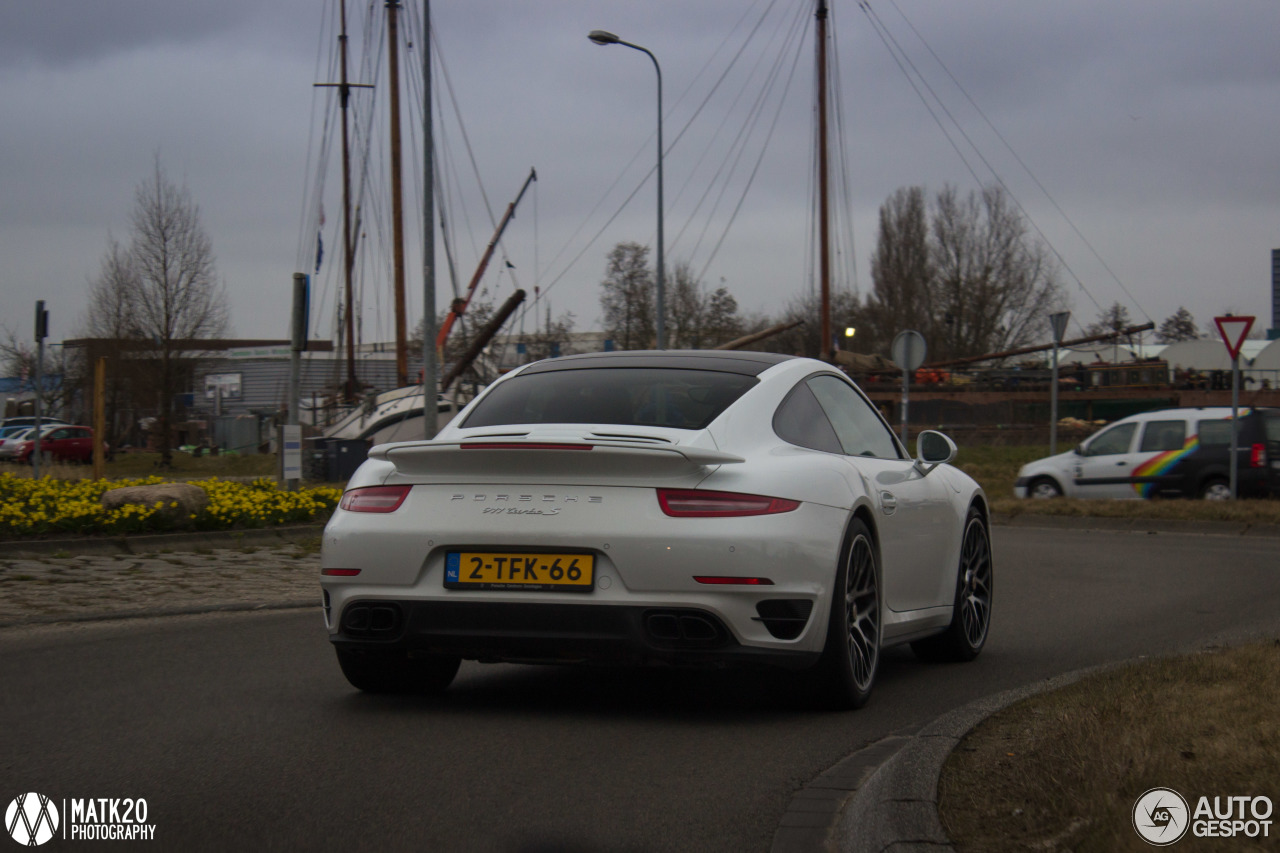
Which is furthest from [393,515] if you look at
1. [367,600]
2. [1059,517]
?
[1059,517]

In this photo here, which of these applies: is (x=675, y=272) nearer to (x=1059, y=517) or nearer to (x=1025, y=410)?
(x=1025, y=410)

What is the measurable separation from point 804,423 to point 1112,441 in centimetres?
1778

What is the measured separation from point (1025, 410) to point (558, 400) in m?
41.5

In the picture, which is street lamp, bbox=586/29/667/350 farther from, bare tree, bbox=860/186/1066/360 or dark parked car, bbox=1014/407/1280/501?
bare tree, bbox=860/186/1066/360

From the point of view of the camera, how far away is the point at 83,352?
53312mm

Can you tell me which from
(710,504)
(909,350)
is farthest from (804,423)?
(909,350)

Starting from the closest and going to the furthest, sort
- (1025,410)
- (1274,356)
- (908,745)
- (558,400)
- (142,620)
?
(908,745) → (558,400) → (142,620) → (1025,410) → (1274,356)

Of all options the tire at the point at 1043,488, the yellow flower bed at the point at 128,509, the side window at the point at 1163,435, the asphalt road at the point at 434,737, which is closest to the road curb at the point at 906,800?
the asphalt road at the point at 434,737

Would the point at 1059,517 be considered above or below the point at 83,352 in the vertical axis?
below

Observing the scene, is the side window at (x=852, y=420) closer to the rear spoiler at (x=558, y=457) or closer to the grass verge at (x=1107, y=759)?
the rear spoiler at (x=558, y=457)

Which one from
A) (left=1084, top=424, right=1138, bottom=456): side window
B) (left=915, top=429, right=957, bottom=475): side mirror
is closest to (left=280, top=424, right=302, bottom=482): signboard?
(left=915, top=429, right=957, bottom=475): side mirror

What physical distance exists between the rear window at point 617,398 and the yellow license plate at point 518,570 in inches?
29.6

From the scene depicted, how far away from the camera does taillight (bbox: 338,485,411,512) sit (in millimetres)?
5262

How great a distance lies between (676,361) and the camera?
6.07 meters
